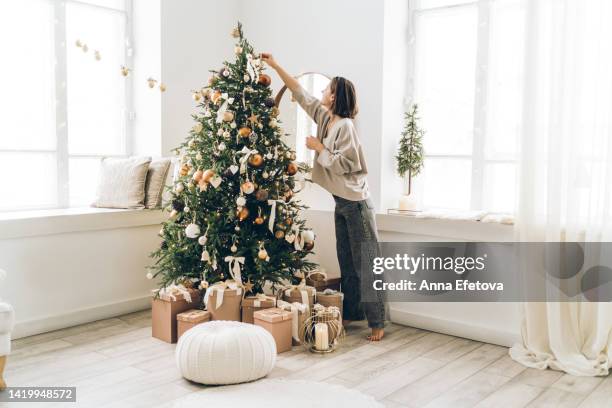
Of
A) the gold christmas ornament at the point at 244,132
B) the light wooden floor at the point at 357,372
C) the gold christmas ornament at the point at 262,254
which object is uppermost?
the gold christmas ornament at the point at 244,132

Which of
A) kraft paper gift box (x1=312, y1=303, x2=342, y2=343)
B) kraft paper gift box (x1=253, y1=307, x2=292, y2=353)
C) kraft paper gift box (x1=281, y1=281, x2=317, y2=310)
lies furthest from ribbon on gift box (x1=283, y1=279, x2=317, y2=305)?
kraft paper gift box (x1=253, y1=307, x2=292, y2=353)

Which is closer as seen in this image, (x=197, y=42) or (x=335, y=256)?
(x=335, y=256)

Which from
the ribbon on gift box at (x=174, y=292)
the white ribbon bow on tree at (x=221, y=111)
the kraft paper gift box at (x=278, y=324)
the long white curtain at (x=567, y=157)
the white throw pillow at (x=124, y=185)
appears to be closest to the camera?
the long white curtain at (x=567, y=157)

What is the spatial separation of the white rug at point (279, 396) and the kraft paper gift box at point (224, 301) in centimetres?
69

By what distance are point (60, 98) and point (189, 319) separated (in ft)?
6.44

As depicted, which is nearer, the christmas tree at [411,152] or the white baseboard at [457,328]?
the white baseboard at [457,328]

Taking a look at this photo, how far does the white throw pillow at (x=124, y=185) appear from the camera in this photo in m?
4.05

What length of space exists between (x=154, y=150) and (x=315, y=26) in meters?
1.54

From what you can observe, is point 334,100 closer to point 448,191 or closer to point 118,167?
point 448,191

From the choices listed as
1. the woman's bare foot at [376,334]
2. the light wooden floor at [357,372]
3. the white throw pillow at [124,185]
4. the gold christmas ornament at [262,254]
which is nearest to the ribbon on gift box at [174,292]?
the light wooden floor at [357,372]

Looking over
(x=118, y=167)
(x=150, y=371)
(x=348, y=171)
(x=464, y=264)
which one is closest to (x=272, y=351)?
(x=150, y=371)

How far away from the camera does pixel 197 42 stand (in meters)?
4.50

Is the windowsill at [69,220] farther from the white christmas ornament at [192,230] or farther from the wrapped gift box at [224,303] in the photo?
the wrapped gift box at [224,303]

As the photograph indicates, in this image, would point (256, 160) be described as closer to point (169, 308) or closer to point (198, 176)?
point (198, 176)
